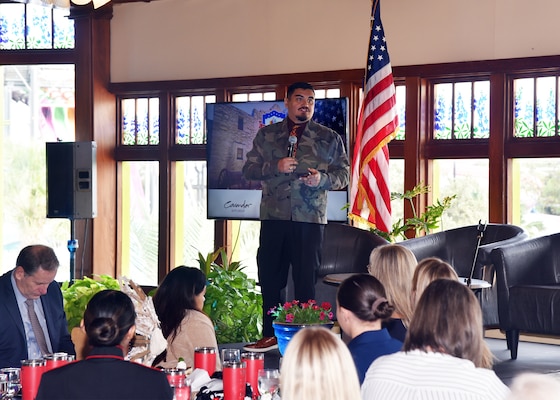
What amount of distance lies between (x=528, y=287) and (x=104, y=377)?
15.2ft

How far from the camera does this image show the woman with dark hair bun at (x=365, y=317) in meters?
3.07

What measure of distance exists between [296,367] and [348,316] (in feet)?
3.37

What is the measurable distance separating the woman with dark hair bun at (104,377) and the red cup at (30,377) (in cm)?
35

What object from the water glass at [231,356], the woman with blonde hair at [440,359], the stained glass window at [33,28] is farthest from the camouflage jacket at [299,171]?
the stained glass window at [33,28]

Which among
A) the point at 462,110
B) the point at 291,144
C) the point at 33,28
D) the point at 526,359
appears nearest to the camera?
the point at 291,144

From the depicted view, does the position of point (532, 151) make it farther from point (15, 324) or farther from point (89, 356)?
point (89, 356)

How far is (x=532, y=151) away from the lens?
7719 mm

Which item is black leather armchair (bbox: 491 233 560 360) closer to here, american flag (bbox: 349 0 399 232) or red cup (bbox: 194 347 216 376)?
american flag (bbox: 349 0 399 232)

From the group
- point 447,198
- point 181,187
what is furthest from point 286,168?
point 181,187

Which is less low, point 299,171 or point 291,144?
point 291,144

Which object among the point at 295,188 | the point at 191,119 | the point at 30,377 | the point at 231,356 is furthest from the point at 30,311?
the point at 191,119

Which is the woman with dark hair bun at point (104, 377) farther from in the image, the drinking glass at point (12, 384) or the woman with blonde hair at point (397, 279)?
the woman with blonde hair at point (397, 279)

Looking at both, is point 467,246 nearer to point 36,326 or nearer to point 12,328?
point 36,326

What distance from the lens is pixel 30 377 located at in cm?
293
